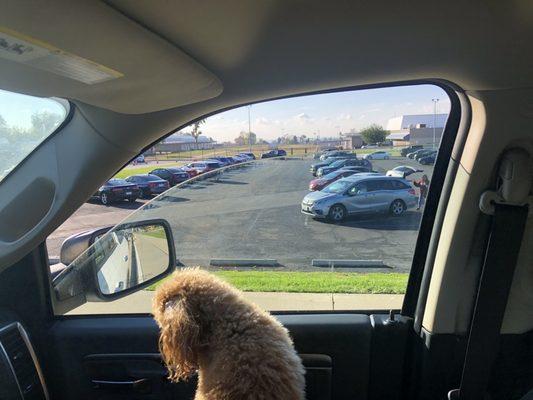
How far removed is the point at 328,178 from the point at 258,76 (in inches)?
32.5

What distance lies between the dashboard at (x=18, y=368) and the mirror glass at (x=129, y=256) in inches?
17.4

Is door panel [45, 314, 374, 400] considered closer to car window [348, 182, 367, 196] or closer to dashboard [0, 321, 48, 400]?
dashboard [0, 321, 48, 400]

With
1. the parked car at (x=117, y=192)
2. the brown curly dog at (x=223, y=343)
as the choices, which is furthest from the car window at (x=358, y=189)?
the parked car at (x=117, y=192)

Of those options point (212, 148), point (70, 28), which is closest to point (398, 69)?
point (212, 148)

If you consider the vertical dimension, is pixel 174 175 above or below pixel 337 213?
above

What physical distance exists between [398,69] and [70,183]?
1563mm

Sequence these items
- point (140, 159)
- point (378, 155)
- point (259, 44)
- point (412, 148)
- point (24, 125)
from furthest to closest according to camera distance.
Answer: point (378, 155) → point (412, 148) → point (140, 159) → point (24, 125) → point (259, 44)

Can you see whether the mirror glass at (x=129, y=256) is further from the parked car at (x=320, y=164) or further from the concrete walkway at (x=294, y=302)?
the parked car at (x=320, y=164)

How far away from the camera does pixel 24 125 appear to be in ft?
6.25

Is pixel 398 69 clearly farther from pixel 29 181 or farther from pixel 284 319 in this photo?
pixel 29 181

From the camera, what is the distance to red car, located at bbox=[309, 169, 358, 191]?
2459mm

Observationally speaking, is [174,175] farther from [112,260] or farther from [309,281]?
[309,281]

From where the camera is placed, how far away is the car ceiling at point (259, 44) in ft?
4.02

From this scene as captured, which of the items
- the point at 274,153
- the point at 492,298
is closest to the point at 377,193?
the point at 274,153
